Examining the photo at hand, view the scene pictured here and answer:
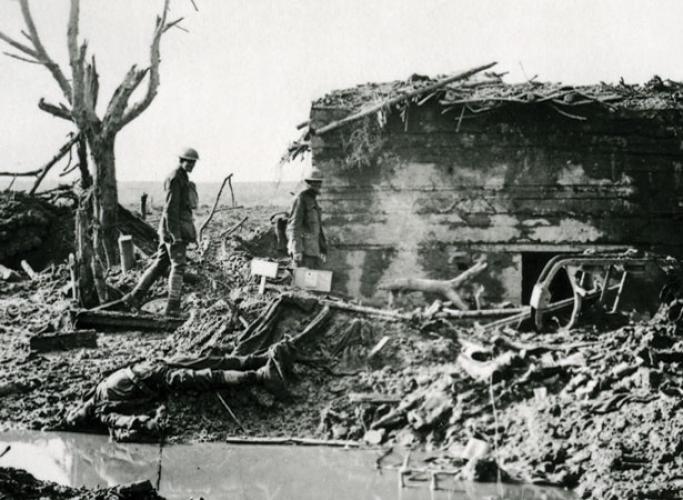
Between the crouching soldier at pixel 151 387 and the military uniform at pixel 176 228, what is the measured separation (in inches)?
90.2

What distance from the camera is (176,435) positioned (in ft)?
25.5

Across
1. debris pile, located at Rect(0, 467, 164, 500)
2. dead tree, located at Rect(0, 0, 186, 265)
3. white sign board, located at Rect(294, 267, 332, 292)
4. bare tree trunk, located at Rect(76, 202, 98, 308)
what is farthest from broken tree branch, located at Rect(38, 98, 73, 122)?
debris pile, located at Rect(0, 467, 164, 500)

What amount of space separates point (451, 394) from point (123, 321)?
4.72m

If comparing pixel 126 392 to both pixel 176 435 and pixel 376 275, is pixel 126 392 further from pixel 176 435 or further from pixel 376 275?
pixel 376 275

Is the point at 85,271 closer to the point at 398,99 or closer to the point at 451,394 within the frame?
the point at 398,99

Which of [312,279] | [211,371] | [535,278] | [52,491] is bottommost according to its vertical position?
[52,491]

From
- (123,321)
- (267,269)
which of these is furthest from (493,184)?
(123,321)

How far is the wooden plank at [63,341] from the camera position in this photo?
9.91m

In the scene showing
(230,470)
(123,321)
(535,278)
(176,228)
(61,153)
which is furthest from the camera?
(61,153)

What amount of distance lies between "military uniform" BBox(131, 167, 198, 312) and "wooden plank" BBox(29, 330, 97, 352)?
1.09 m

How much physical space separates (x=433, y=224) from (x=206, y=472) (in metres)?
7.29

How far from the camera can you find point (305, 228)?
1126 centimetres

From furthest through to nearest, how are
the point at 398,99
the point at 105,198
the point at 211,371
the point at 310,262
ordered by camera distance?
the point at 105,198 → the point at 398,99 → the point at 310,262 → the point at 211,371

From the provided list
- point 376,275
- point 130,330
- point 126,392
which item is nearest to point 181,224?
point 130,330
